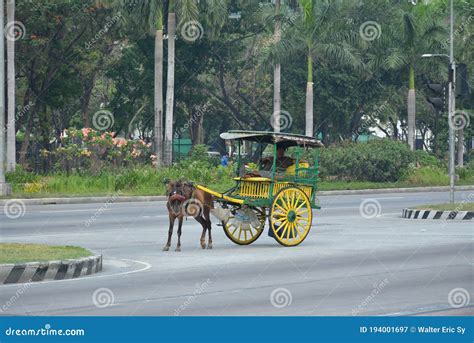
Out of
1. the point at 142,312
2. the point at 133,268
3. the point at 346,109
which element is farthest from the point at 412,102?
the point at 142,312

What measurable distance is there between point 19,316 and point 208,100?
61.5 m

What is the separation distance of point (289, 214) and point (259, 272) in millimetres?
4367

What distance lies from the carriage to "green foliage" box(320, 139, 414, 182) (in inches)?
1163

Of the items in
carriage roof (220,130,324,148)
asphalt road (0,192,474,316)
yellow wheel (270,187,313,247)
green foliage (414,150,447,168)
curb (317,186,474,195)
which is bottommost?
curb (317,186,474,195)

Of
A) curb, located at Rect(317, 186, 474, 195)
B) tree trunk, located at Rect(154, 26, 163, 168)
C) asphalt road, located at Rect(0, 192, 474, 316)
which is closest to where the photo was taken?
asphalt road, located at Rect(0, 192, 474, 316)

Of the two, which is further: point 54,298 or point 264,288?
point 264,288

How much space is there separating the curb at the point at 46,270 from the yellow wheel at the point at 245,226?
485cm

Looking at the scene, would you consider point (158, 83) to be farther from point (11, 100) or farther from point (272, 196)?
point (272, 196)

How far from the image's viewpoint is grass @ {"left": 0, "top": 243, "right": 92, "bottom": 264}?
1582 centimetres

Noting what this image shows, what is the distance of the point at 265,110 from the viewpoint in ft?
251

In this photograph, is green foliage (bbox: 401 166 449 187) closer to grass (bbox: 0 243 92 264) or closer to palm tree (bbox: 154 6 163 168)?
palm tree (bbox: 154 6 163 168)

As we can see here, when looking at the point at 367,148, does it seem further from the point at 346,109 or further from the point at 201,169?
the point at 346,109

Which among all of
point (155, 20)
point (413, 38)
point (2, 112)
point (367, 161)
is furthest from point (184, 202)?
point (413, 38)

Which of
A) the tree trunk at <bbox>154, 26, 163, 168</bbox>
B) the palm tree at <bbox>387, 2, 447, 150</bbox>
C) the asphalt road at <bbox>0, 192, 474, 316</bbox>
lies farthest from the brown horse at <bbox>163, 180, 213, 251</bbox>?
the palm tree at <bbox>387, 2, 447, 150</bbox>
